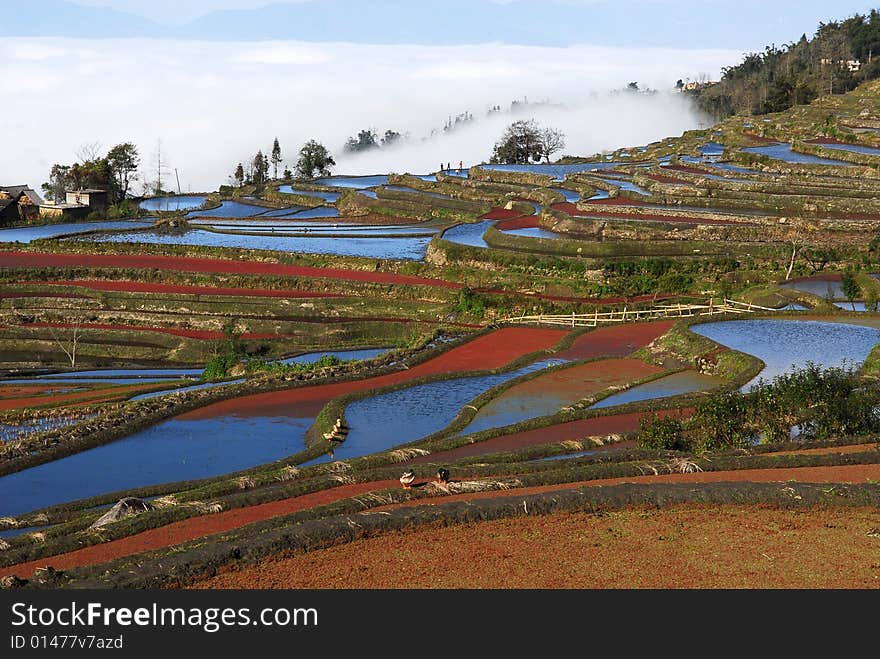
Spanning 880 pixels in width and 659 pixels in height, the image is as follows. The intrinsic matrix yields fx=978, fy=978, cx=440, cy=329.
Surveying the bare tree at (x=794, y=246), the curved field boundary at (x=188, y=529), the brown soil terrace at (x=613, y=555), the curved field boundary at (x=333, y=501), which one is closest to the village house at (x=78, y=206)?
the bare tree at (x=794, y=246)

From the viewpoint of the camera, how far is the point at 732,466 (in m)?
24.3

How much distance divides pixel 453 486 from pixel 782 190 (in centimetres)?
5963

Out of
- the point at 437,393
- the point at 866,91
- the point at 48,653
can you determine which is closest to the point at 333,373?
the point at 437,393

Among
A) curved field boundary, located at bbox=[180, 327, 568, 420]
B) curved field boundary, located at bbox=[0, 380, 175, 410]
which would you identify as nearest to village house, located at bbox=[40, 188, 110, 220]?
curved field boundary, located at bbox=[0, 380, 175, 410]

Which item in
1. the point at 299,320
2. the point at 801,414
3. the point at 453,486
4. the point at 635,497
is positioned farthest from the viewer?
the point at 299,320

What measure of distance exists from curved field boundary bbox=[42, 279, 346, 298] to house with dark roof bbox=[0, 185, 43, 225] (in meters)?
36.6

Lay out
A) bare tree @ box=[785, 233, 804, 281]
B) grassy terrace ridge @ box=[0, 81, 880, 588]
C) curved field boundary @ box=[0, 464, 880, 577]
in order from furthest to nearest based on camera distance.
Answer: bare tree @ box=[785, 233, 804, 281] → grassy terrace ridge @ box=[0, 81, 880, 588] → curved field boundary @ box=[0, 464, 880, 577]

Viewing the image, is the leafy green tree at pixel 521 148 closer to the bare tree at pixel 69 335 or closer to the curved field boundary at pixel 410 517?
the bare tree at pixel 69 335

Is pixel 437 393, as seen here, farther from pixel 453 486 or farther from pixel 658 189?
pixel 658 189

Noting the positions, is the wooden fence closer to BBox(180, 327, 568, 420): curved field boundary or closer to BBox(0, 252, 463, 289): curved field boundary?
BBox(180, 327, 568, 420): curved field boundary

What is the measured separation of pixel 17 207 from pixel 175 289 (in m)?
46.3

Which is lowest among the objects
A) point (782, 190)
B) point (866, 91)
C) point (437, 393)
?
point (437, 393)

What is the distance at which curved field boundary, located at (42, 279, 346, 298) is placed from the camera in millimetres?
60441

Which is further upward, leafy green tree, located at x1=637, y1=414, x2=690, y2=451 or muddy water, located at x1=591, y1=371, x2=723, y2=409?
leafy green tree, located at x1=637, y1=414, x2=690, y2=451
